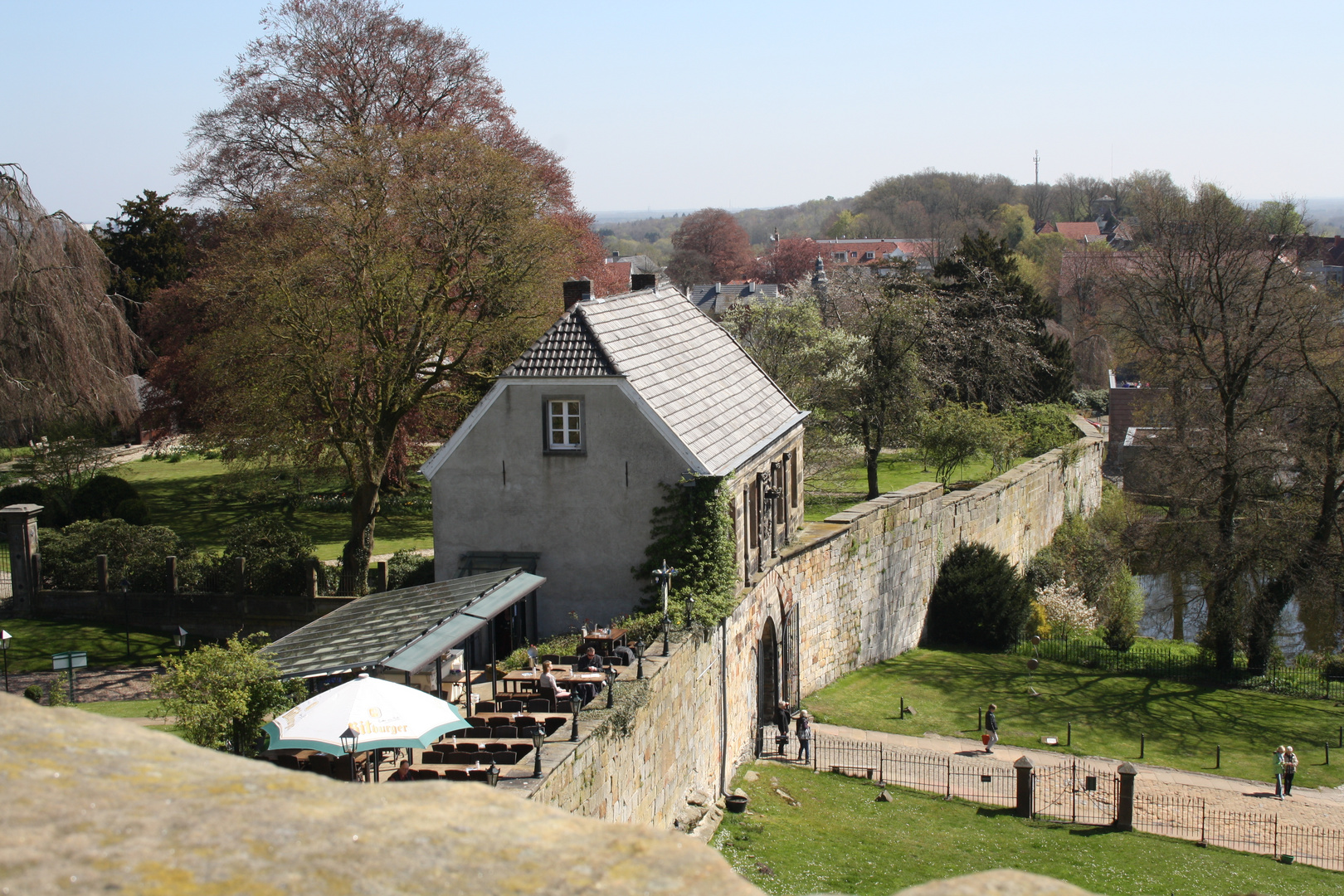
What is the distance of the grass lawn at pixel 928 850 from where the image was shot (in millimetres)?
15883

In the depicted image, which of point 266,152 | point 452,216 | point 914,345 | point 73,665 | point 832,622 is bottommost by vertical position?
point 832,622

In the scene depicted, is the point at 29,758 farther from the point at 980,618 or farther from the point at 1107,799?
the point at 980,618

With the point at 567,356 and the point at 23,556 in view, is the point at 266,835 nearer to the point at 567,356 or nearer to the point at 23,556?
the point at 567,356

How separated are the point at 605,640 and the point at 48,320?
1994 cm

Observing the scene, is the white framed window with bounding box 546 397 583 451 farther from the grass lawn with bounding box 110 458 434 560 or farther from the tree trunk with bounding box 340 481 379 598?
the grass lawn with bounding box 110 458 434 560

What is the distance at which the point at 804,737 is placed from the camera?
2119cm

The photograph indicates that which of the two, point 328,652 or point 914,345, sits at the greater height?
point 914,345

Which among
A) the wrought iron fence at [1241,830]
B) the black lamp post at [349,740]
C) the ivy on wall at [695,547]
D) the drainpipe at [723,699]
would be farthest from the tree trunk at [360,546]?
the wrought iron fence at [1241,830]

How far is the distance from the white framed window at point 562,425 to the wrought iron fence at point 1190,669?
635 inches

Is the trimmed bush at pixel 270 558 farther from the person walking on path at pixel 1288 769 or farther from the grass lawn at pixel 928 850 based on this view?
the person walking on path at pixel 1288 769

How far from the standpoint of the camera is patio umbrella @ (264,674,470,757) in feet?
36.9

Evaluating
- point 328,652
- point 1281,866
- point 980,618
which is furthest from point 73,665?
point 980,618

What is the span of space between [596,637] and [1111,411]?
140ft

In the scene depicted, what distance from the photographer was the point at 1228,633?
29.7 m
